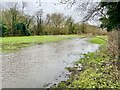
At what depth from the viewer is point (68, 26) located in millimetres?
55688

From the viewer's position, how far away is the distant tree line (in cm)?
4781

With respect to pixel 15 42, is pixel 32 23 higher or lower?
higher

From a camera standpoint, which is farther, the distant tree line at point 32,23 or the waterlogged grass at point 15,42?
the distant tree line at point 32,23

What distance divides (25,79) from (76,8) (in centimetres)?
376

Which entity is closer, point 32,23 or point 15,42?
point 15,42

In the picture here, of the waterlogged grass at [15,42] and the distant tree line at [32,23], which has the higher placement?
the distant tree line at [32,23]

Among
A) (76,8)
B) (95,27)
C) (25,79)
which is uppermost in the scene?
(76,8)

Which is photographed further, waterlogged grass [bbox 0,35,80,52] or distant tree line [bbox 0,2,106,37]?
distant tree line [bbox 0,2,106,37]

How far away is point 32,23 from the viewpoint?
2146 inches

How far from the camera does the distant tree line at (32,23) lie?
47.8 m

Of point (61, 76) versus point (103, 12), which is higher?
point (103, 12)

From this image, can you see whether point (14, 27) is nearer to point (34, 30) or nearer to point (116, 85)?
point (34, 30)

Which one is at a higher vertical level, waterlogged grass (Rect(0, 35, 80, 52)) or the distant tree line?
the distant tree line

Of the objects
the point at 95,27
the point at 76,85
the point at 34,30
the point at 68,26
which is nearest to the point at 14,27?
the point at 34,30
